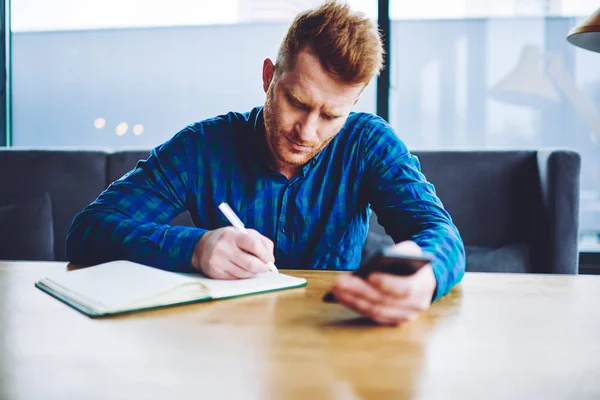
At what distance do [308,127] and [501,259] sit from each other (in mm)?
1345

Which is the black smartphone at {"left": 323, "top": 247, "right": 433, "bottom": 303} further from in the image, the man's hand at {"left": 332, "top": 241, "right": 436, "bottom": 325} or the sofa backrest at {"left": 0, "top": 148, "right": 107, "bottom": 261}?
the sofa backrest at {"left": 0, "top": 148, "right": 107, "bottom": 261}

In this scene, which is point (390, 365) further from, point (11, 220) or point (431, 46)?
point (431, 46)

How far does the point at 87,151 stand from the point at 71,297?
1.89 m

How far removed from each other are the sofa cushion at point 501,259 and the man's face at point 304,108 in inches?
47.6

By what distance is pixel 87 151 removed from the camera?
264 cm

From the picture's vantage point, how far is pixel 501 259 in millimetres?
2287

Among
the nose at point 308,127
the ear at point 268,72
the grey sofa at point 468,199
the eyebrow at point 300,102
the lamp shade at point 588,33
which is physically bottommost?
the grey sofa at point 468,199

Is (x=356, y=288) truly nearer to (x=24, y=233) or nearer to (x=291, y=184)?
(x=291, y=184)

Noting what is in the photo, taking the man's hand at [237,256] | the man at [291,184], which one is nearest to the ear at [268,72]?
the man at [291,184]

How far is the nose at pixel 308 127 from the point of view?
1.27m

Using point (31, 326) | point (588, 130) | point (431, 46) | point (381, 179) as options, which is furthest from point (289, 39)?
point (588, 130)

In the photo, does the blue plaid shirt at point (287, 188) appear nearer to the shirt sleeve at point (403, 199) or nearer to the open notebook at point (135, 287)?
the shirt sleeve at point (403, 199)

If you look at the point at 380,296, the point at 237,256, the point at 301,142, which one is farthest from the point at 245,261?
the point at 301,142

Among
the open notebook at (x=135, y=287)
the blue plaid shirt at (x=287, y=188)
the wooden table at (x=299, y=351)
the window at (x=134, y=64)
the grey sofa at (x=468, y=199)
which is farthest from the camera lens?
the window at (x=134, y=64)
